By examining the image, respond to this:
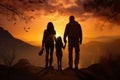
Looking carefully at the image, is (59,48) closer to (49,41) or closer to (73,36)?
(49,41)

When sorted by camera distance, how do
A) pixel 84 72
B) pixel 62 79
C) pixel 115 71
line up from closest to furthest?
pixel 62 79, pixel 84 72, pixel 115 71

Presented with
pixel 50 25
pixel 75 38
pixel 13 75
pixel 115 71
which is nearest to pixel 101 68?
pixel 115 71

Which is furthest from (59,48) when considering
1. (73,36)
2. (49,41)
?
(73,36)

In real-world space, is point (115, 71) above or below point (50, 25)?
below

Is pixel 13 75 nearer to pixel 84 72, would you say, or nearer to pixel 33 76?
pixel 33 76

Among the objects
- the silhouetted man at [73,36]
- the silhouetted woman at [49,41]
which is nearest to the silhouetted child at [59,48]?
the silhouetted woman at [49,41]

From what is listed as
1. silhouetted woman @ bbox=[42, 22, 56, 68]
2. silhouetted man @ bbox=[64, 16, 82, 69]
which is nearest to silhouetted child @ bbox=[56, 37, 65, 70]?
silhouetted woman @ bbox=[42, 22, 56, 68]

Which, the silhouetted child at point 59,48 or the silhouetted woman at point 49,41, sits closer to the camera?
the silhouetted woman at point 49,41

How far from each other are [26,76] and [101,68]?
212 inches

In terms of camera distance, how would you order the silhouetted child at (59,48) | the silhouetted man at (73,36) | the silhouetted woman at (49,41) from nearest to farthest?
1. the silhouetted man at (73,36)
2. the silhouetted woman at (49,41)
3. the silhouetted child at (59,48)

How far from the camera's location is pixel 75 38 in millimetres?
24562

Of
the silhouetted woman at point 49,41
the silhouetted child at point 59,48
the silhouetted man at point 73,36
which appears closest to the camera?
the silhouetted man at point 73,36

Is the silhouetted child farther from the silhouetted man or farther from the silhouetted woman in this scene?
the silhouetted man

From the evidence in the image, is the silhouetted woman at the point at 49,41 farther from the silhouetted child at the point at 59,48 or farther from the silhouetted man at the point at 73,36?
the silhouetted man at the point at 73,36
